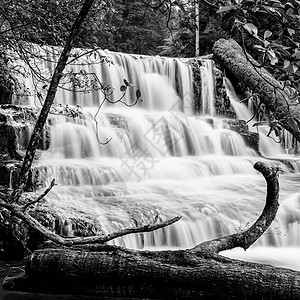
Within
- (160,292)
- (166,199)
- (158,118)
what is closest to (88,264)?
(160,292)

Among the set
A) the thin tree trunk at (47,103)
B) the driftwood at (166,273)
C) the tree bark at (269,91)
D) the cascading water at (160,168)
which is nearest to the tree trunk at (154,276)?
the driftwood at (166,273)

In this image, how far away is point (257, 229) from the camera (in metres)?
3.12

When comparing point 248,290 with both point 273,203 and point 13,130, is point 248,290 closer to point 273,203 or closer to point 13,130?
point 273,203

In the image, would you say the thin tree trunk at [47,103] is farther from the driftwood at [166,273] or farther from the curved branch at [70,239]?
the driftwood at [166,273]

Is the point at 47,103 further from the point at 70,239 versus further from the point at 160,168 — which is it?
the point at 160,168

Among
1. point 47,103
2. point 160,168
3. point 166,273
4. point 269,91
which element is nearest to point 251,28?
point 269,91

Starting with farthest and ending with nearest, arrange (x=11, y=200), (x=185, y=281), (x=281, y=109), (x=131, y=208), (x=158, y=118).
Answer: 1. (x=158, y=118)
2. (x=131, y=208)
3. (x=11, y=200)
4. (x=185, y=281)
5. (x=281, y=109)

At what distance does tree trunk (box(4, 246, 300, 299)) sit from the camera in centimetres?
269

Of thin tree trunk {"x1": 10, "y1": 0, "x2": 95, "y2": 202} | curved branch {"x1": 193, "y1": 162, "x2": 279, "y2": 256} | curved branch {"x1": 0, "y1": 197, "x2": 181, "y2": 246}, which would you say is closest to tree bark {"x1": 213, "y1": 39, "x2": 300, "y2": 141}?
curved branch {"x1": 193, "y1": 162, "x2": 279, "y2": 256}

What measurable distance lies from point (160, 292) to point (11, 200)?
1.13 metres

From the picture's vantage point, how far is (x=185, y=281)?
284 centimetres

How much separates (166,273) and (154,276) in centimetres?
8

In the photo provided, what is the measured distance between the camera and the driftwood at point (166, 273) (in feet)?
8.86

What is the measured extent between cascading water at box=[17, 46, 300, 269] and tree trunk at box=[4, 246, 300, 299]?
1547 mm
